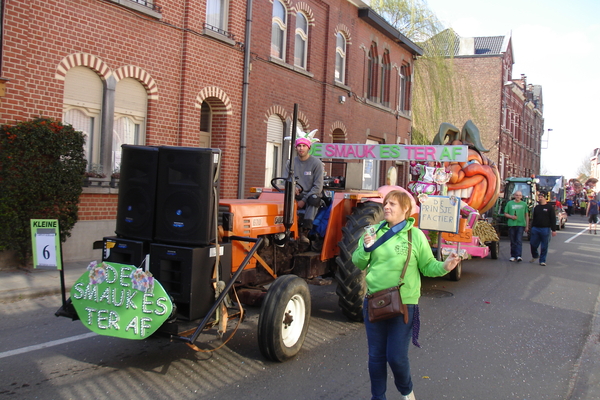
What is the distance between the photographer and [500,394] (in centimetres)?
462

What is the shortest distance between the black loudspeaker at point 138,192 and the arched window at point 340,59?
48.8 feet

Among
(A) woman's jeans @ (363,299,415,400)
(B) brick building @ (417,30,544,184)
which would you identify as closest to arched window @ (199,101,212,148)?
(A) woman's jeans @ (363,299,415,400)

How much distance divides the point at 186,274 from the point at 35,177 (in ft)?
18.3

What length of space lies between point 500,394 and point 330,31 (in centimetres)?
1516

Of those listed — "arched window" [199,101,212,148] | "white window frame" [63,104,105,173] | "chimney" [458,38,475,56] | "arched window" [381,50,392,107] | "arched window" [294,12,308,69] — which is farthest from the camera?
"chimney" [458,38,475,56]

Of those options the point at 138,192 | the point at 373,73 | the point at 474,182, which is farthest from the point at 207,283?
the point at 373,73

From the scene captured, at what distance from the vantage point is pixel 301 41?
1689 cm

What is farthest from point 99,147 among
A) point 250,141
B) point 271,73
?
point 271,73

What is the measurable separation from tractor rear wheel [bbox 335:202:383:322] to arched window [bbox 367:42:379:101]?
16039 millimetres

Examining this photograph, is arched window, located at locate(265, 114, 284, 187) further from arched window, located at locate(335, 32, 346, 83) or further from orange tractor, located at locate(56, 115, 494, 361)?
orange tractor, located at locate(56, 115, 494, 361)

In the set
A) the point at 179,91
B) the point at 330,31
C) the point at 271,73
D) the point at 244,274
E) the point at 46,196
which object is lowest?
the point at 244,274

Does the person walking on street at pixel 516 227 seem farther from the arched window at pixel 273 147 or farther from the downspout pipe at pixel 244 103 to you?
the downspout pipe at pixel 244 103

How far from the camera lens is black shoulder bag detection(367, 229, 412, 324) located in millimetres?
3631

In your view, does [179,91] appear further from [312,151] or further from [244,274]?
[244,274]
